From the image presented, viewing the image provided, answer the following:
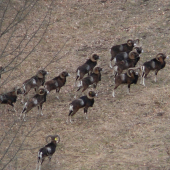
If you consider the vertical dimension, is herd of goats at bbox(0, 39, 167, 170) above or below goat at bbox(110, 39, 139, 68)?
below

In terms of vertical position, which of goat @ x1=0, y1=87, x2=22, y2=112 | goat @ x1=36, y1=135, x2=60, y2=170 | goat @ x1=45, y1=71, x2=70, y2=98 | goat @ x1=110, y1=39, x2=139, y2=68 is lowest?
goat @ x1=36, y1=135, x2=60, y2=170

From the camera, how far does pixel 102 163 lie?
1073cm

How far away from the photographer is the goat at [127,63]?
13.7 m

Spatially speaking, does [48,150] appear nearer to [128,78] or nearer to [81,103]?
[81,103]

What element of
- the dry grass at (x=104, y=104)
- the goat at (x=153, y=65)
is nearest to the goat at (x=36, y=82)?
the dry grass at (x=104, y=104)

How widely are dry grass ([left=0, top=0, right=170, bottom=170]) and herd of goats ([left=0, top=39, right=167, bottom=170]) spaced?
38 centimetres

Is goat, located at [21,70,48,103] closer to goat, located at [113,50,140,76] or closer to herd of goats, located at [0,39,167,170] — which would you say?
herd of goats, located at [0,39,167,170]

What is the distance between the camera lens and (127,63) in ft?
45.3

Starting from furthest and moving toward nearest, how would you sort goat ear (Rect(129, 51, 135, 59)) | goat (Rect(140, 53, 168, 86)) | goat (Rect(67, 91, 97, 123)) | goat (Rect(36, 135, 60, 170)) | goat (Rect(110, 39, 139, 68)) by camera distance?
goat (Rect(110, 39, 139, 68)) < goat ear (Rect(129, 51, 135, 59)) < goat (Rect(140, 53, 168, 86)) < goat (Rect(67, 91, 97, 123)) < goat (Rect(36, 135, 60, 170))

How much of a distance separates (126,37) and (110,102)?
4415 mm

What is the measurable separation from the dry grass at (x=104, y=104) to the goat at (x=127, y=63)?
59 cm

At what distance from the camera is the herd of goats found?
1234cm

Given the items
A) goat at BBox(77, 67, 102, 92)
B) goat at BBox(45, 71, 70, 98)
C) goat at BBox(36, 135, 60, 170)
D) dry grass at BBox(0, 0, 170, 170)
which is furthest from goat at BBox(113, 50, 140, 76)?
goat at BBox(36, 135, 60, 170)

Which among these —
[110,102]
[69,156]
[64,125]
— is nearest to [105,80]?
[110,102]
